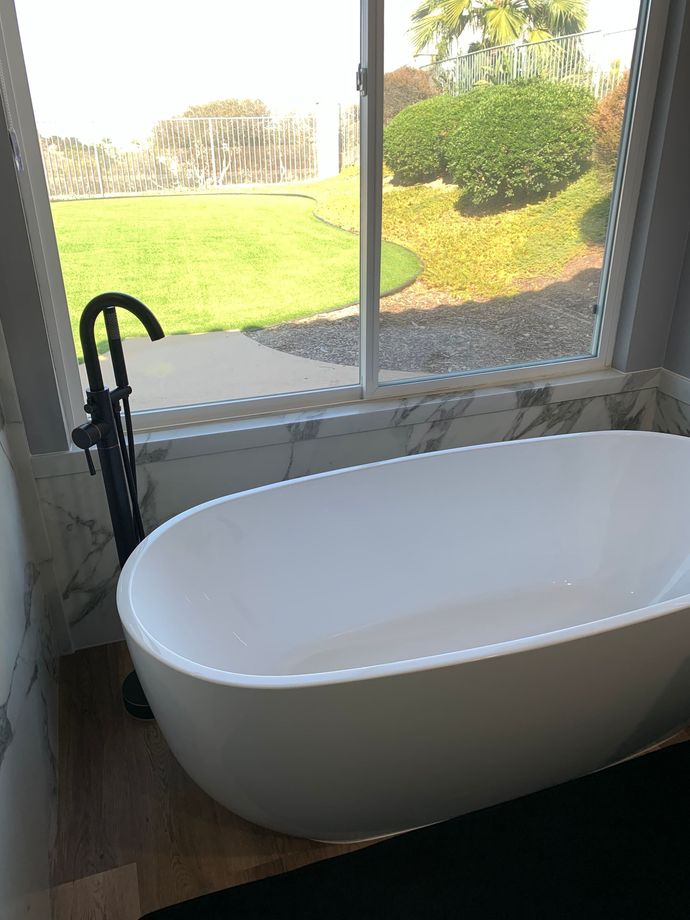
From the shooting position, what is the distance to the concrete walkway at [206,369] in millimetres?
2088

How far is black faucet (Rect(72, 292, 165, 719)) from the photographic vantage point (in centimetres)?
163

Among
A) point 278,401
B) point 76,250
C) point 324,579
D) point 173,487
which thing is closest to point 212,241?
point 76,250

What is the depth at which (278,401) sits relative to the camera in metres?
2.25

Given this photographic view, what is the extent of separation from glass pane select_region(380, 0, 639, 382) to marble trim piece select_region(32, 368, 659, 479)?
135 millimetres

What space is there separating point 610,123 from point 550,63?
310 millimetres

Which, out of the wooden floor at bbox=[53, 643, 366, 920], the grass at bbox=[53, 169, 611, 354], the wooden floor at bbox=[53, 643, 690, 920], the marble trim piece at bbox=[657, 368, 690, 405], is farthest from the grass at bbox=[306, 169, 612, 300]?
the wooden floor at bbox=[53, 643, 366, 920]

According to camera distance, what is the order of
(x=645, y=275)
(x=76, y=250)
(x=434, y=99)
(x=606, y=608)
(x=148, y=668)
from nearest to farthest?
(x=148, y=668) → (x=76, y=250) → (x=434, y=99) → (x=606, y=608) → (x=645, y=275)

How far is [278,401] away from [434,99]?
3.32ft

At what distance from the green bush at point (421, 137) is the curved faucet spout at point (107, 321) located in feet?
3.02

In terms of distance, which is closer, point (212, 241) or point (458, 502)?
point (212, 241)

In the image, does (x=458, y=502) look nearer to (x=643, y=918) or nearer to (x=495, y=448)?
(x=495, y=448)

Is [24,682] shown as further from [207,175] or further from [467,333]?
[467,333]

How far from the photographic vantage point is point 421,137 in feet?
6.82

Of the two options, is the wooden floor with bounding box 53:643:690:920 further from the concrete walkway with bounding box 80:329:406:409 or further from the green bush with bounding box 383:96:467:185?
the green bush with bounding box 383:96:467:185
